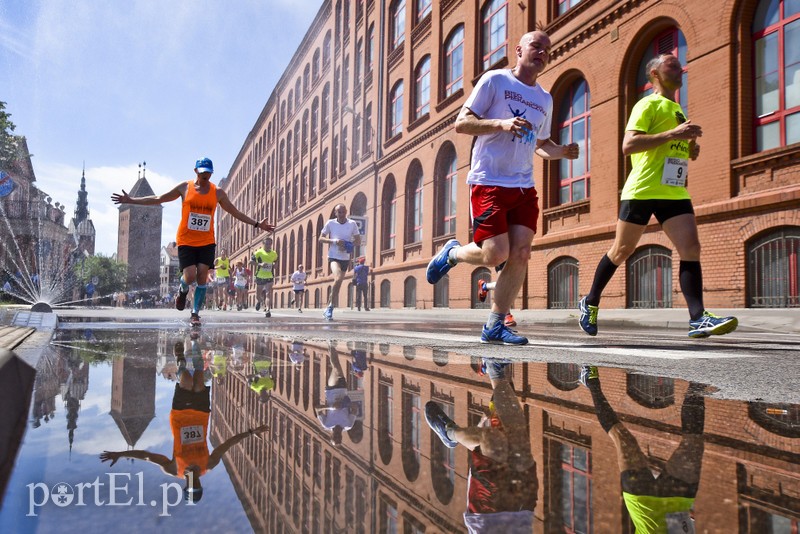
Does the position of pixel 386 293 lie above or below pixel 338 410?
above

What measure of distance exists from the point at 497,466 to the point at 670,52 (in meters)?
12.3

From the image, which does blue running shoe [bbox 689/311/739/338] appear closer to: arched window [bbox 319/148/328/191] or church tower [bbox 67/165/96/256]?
arched window [bbox 319/148/328/191]

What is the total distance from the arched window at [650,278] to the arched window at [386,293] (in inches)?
460

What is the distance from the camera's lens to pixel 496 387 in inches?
79.4

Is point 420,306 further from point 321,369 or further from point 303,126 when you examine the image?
point 303,126

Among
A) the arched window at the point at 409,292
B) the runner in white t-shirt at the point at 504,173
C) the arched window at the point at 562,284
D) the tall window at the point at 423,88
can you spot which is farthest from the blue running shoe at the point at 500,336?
the tall window at the point at 423,88

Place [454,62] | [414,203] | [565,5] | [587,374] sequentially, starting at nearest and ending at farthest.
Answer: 1. [587,374]
2. [565,5]
3. [454,62]
4. [414,203]

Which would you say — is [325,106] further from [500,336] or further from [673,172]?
[500,336]

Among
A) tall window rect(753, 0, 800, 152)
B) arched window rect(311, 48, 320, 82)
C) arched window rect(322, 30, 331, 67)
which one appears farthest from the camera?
arched window rect(311, 48, 320, 82)

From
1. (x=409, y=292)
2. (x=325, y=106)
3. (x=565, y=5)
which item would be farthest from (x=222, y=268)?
(x=565, y=5)

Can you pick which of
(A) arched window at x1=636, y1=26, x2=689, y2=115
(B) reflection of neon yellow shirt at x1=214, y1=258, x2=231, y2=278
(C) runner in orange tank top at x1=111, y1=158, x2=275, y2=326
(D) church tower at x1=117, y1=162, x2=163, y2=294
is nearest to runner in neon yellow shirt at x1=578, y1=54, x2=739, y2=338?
(C) runner in orange tank top at x1=111, y1=158, x2=275, y2=326

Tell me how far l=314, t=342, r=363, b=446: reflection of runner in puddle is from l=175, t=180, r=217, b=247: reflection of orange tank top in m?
5.33

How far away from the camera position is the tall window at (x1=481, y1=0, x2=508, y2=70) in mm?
16266

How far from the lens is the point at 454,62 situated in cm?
1903
